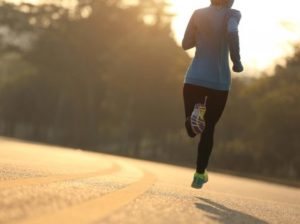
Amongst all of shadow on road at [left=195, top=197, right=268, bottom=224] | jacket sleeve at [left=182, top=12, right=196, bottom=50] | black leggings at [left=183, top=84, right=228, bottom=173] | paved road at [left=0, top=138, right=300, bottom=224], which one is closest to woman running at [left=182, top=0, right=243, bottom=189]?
black leggings at [left=183, top=84, right=228, bottom=173]

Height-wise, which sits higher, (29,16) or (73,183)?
(29,16)

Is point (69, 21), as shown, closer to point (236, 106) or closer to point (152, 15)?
point (152, 15)

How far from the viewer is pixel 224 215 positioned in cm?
596

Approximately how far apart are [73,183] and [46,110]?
59016 millimetres

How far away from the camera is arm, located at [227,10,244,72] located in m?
7.71

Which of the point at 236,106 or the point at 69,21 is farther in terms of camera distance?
the point at 69,21

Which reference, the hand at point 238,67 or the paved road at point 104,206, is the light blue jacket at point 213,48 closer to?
the hand at point 238,67

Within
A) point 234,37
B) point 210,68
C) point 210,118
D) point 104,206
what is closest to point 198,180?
point 210,118

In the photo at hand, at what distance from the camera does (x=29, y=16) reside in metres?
69.0

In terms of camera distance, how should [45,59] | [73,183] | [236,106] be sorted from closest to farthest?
[73,183] → [236,106] → [45,59]

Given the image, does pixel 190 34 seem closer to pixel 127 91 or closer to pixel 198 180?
pixel 198 180

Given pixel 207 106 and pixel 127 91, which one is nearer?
pixel 207 106

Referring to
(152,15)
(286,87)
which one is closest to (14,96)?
(152,15)

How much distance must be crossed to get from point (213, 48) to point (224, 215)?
246 cm
